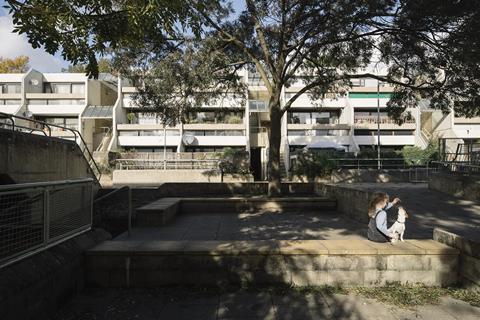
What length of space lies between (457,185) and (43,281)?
1255 centimetres

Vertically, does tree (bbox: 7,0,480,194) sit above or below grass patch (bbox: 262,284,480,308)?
above

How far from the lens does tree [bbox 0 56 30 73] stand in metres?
62.8

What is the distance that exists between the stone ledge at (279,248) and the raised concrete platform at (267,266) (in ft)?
0.05

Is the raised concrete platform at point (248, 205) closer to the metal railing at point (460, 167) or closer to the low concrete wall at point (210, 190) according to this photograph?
the low concrete wall at point (210, 190)

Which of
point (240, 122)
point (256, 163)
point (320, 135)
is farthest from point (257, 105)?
point (256, 163)

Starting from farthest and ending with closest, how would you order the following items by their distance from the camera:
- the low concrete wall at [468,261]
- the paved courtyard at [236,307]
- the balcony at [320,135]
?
1. the balcony at [320,135]
2. the low concrete wall at [468,261]
3. the paved courtyard at [236,307]

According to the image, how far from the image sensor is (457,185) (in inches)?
488

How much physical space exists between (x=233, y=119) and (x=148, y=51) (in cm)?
3228

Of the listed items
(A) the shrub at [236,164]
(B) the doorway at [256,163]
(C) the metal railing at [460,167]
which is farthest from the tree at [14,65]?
(C) the metal railing at [460,167]

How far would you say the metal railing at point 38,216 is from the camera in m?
3.93

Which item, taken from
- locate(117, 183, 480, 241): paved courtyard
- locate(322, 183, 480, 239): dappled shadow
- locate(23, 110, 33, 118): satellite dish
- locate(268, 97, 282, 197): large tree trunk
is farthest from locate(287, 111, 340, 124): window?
locate(117, 183, 480, 241): paved courtyard

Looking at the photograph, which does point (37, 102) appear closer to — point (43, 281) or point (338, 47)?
point (338, 47)

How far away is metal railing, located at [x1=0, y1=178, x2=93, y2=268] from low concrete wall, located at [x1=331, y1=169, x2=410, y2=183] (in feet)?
62.7

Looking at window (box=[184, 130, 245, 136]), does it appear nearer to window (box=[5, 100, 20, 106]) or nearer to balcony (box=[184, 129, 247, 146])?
balcony (box=[184, 129, 247, 146])
